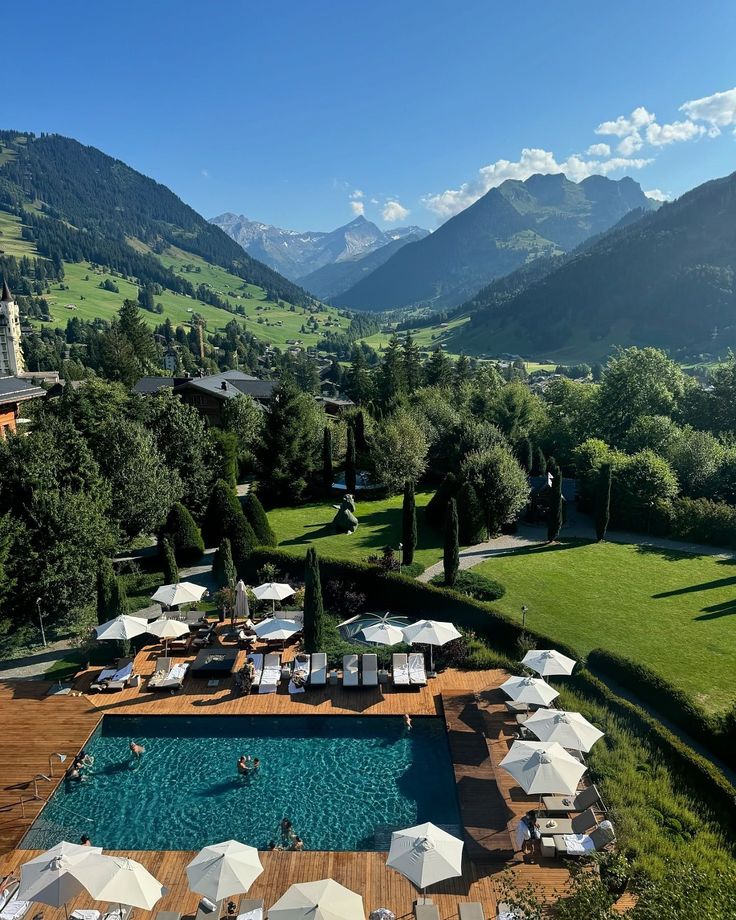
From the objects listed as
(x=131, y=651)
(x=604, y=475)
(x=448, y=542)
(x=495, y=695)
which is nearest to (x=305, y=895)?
(x=495, y=695)

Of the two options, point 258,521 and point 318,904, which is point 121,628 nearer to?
point 258,521

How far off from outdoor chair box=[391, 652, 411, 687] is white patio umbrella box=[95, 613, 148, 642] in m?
10.0

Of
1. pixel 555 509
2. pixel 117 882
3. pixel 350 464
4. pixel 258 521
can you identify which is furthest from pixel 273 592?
pixel 350 464

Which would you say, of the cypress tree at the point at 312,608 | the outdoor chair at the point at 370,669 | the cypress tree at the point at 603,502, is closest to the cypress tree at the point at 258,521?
the cypress tree at the point at 312,608

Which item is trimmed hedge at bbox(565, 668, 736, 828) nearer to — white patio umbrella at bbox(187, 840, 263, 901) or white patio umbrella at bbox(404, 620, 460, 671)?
white patio umbrella at bbox(404, 620, 460, 671)

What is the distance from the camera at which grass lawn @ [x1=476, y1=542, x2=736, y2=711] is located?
22281 millimetres

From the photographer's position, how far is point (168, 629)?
23.4 meters

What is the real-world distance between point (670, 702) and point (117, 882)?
55.8 feet

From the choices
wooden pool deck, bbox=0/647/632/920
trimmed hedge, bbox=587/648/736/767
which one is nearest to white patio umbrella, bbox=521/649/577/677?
wooden pool deck, bbox=0/647/632/920

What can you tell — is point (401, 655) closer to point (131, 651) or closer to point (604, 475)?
point (131, 651)

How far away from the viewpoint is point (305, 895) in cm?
1133

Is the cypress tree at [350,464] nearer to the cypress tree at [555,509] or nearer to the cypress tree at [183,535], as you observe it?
the cypress tree at [183,535]

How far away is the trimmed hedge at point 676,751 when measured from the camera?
50.7 ft

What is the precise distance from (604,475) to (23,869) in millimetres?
34747
